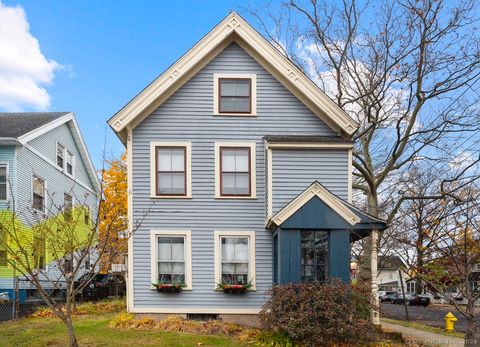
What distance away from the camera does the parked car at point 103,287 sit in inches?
739

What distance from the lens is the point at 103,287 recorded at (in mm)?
19688

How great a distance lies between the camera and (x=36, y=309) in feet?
49.5

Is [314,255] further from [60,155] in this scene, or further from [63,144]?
[63,144]

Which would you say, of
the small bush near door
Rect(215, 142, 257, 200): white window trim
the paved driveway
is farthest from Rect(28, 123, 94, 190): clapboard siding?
the paved driveway

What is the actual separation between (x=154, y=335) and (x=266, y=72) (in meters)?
8.32

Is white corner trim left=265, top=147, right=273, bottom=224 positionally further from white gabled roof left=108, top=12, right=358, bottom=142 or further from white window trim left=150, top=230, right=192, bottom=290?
white window trim left=150, top=230, right=192, bottom=290

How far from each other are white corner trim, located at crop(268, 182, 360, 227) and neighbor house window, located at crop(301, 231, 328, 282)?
0.75m

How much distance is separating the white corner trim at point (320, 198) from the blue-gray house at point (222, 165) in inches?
31.9

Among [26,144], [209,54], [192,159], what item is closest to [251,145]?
[192,159]

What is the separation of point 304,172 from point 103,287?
39.7 ft

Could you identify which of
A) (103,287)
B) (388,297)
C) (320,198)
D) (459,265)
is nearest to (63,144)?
(103,287)

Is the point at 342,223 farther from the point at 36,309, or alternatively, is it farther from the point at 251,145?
the point at 36,309

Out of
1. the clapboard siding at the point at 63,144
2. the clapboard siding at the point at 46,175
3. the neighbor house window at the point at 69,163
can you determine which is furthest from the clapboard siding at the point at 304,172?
the neighbor house window at the point at 69,163

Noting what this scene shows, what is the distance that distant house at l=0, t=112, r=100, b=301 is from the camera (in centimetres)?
1738
